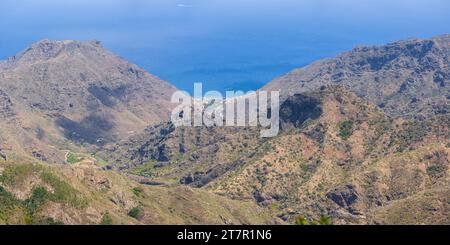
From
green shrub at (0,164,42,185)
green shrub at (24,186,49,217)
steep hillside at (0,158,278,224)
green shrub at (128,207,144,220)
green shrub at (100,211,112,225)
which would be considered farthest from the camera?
green shrub at (128,207,144,220)

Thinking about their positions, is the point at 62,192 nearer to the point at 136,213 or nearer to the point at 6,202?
the point at 6,202

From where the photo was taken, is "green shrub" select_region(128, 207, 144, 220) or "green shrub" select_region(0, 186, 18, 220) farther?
"green shrub" select_region(128, 207, 144, 220)

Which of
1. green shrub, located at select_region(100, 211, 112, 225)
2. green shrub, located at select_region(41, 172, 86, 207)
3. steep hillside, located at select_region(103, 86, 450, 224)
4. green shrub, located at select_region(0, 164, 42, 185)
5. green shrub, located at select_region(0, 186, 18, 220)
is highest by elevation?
steep hillside, located at select_region(103, 86, 450, 224)

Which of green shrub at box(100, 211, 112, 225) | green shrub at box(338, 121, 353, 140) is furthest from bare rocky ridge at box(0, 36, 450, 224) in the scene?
green shrub at box(100, 211, 112, 225)

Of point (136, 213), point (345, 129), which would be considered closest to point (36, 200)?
point (136, 213)

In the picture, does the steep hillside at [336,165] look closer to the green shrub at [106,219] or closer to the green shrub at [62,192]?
the green shrub at [106,219]

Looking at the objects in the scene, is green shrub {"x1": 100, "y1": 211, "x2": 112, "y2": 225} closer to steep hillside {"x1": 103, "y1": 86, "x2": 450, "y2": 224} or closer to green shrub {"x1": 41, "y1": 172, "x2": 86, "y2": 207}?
green shrub {"x1": 41, "y1": 172, "x2": 86, "y2": 207}

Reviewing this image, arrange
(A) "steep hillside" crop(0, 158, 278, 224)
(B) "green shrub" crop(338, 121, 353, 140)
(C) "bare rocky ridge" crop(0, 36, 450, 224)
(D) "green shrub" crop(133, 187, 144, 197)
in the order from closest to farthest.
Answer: (A) "steep hillside" crop(0, 158, 278, 224), (C) "bare rocky ridge" crop(0, 36, 450, 224), (D) "green shrub" crop(133, 187, 144, 197), (B) "green shrub" crop(338, 121, 353, 140)
